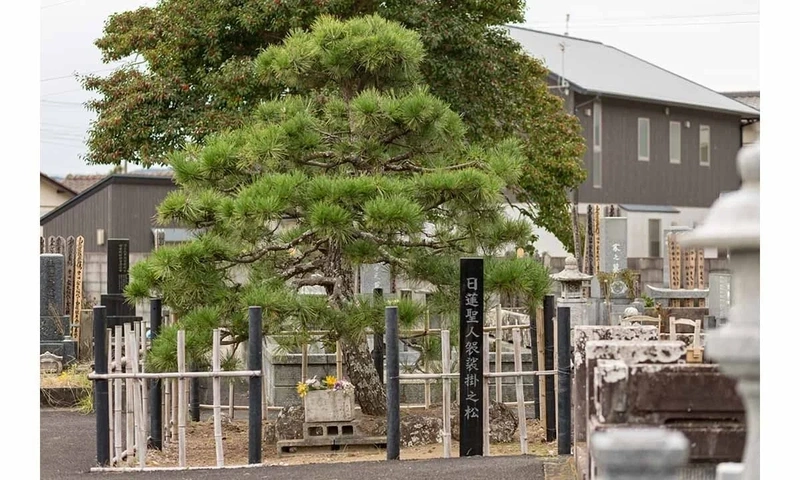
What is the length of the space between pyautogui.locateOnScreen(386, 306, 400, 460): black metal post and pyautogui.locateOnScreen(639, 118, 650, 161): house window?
1652 millimetres

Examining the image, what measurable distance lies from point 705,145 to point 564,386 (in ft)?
3.62

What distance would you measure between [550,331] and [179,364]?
1674mm

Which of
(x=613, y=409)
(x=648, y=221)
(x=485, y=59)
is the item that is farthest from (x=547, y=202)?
(x=613, y=409)

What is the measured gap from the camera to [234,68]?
7922 mm

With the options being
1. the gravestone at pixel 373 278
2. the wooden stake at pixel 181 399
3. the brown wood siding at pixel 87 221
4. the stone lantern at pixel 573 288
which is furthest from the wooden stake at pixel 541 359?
the brown wood siding at pixel 87 221

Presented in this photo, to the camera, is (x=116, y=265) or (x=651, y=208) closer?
(x=651, y=208)

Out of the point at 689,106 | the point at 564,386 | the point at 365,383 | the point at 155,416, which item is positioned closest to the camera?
the point at 689,106

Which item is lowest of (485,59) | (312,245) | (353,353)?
(353,353)

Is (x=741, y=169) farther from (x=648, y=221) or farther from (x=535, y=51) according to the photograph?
(x=535, y=51)

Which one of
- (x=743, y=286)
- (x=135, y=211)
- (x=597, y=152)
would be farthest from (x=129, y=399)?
(x=135, y=211)

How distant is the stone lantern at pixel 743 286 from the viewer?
151 cm

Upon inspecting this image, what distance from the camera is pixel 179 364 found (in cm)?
452

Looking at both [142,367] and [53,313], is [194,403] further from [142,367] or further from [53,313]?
[53,313]

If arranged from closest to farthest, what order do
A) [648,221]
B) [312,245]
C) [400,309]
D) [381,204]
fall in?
1. [381,204]
2. [400,309]
3. [312,245]
4. [648,221]
